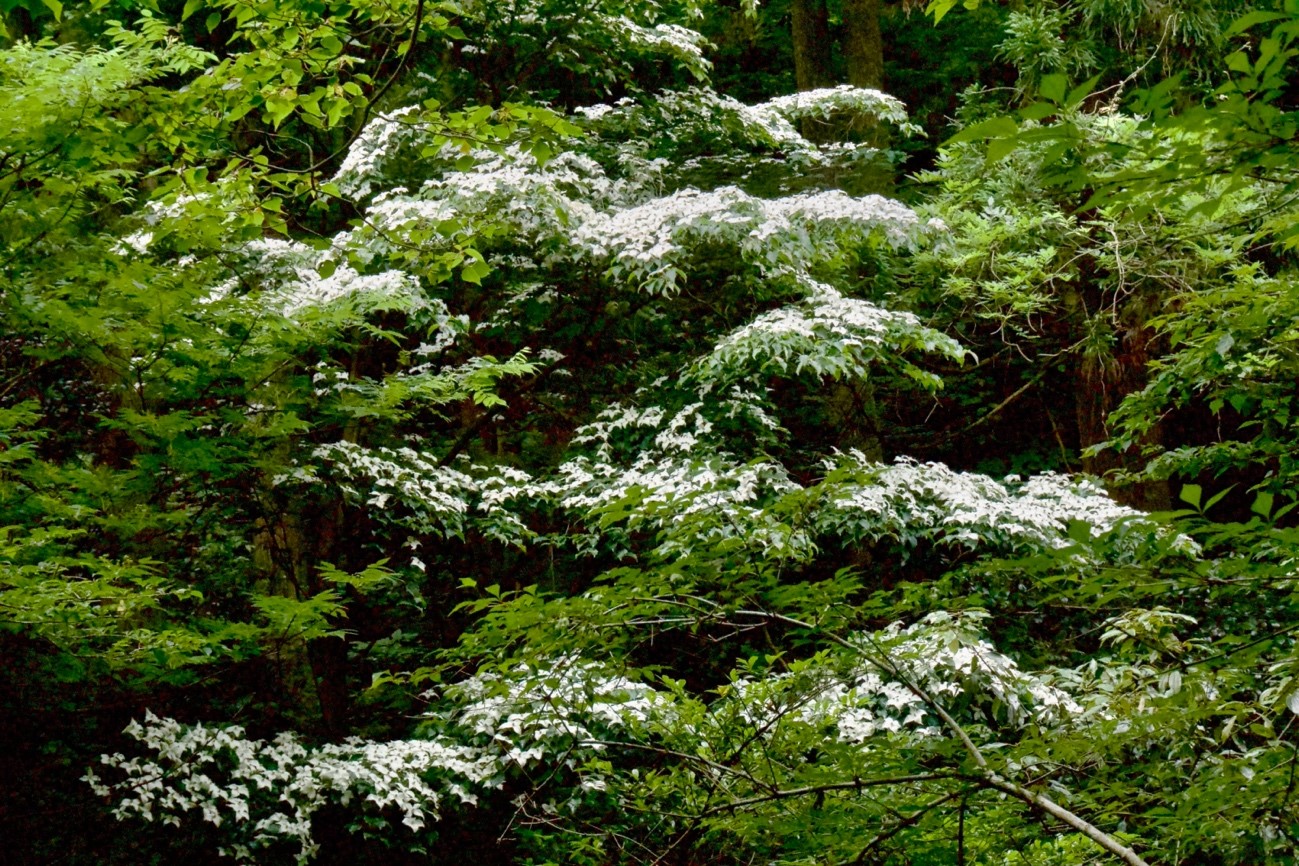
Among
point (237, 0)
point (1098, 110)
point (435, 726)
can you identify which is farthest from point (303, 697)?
point (1098, 110)

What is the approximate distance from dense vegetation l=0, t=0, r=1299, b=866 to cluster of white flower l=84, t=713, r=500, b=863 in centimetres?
3

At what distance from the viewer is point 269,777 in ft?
12.5

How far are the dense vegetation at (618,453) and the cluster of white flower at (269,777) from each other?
3 centimetres

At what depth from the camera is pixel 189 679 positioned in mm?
3775

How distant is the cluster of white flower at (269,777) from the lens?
3.58 meters

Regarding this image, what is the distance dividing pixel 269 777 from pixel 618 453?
233 cm

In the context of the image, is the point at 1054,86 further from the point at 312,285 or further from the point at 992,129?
the point at 312,285

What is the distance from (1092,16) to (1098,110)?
0.53 meters

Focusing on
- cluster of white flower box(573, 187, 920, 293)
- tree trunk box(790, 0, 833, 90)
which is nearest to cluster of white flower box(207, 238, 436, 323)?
cluster of white flower box(573, 187, 920, 293)

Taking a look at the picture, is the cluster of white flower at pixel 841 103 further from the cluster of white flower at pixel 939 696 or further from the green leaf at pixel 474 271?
the green leaf at pixel 474 271

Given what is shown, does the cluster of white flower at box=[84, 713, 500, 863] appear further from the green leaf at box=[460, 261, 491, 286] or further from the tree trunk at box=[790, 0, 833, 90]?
the tree trunk at box=[790, 0, 833, 90]

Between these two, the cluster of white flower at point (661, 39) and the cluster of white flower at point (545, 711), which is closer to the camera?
the cluster of white flower at point (545, 711)

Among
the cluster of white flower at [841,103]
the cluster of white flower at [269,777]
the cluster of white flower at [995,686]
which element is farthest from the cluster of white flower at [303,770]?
the cluster of white flower at [841,103]

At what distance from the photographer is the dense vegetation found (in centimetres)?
192
